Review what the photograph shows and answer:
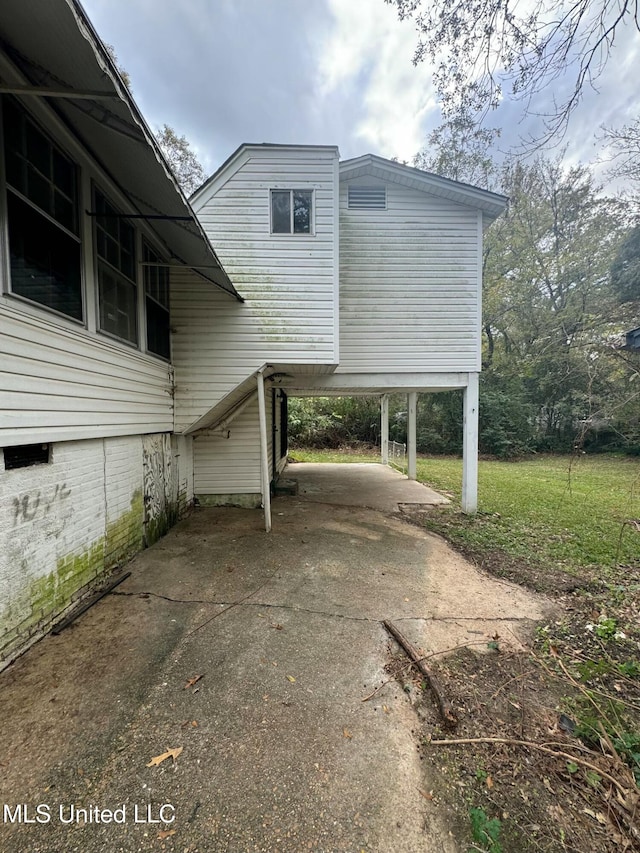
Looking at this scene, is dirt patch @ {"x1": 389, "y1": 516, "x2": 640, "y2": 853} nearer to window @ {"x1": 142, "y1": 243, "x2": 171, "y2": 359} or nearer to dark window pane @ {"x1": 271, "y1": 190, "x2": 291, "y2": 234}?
window @ {"x1": 142, "y1": 243, "x2": 171, "y2": 359}

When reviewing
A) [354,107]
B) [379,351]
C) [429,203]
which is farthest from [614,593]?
[354,107]

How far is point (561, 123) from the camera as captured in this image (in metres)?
3.17

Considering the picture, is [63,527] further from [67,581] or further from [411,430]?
[411,430]

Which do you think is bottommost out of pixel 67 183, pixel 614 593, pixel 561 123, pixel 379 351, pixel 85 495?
pixel 614 593

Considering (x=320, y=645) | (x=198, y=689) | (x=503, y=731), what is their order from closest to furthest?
(x=503, y=731)
(x=198, y=689)
(x=320, y=645)

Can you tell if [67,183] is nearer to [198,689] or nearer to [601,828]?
[198,689]

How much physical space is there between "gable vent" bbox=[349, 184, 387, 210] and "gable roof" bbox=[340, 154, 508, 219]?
7.8 inches

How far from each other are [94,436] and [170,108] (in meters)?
14.6

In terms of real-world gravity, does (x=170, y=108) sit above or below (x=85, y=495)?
above

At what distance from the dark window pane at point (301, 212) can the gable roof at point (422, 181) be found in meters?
1.27

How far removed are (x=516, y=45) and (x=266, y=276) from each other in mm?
3622

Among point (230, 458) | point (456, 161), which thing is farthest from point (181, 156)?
point (230, 458)

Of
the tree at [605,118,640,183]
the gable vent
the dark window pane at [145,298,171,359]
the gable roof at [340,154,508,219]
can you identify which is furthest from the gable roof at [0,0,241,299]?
the tree at [605,118,640,183]

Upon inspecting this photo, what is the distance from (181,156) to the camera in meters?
15.9
